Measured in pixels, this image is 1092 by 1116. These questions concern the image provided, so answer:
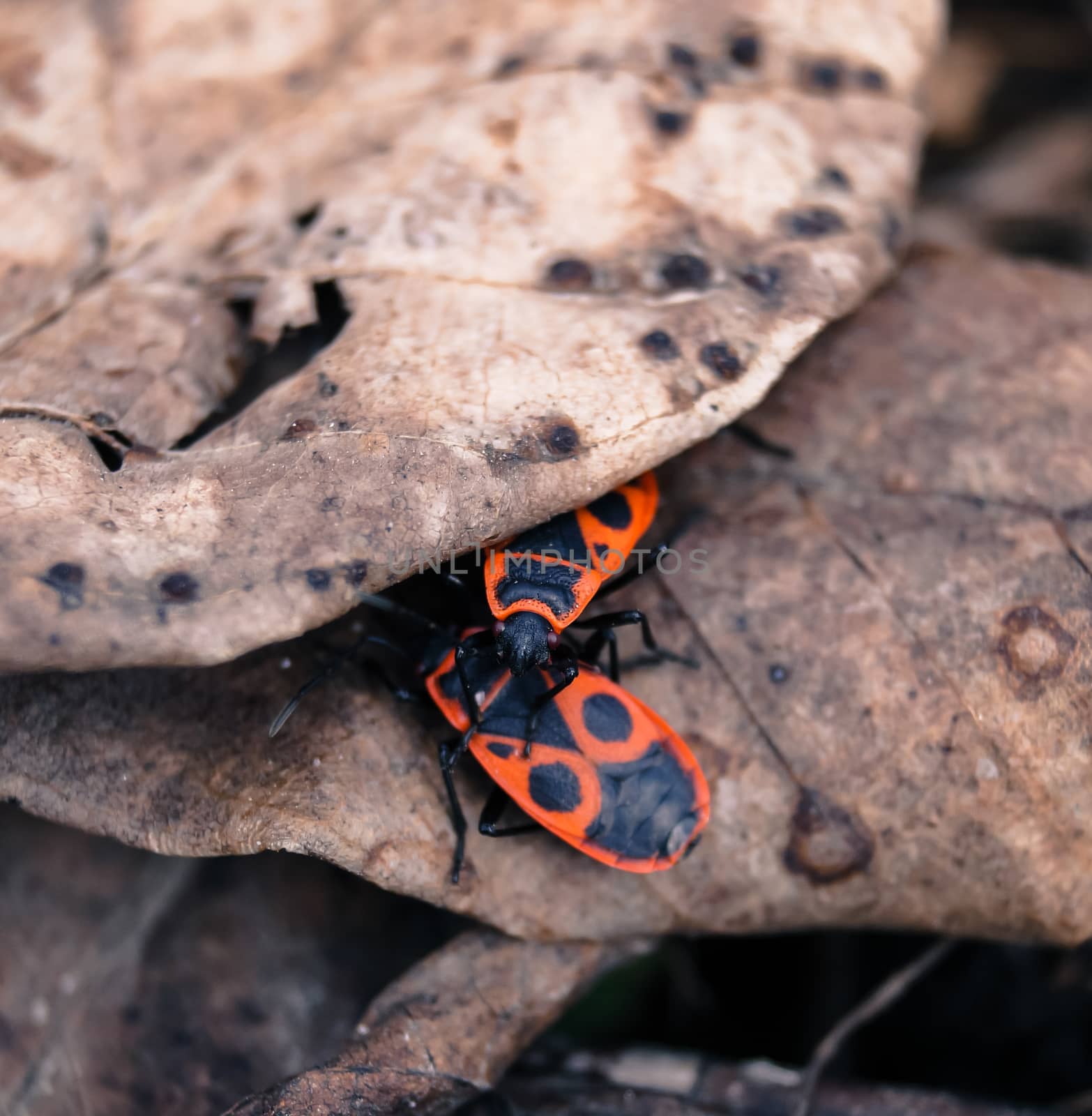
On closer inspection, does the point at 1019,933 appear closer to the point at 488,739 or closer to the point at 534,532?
the point at 488,739

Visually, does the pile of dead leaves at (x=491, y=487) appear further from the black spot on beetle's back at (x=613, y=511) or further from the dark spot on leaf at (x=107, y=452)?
the black spot on beetle's back at (x=613, y=511)

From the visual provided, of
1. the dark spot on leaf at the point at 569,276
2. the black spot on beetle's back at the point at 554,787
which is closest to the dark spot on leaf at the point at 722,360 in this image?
the dark spot on leaf at the point at 569,276

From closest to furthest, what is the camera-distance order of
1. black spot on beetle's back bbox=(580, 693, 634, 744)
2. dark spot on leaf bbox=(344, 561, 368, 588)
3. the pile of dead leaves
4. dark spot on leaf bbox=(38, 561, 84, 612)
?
dark spot on leaf bbox=(38, 561, 84, 612) < dark spot on leaf bbox=(344, 561, 368, 588) < the pile of dead leaves < black spot on beetle's back bbox=(580, 693, 634, 744)

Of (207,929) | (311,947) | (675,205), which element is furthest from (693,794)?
(675,205)

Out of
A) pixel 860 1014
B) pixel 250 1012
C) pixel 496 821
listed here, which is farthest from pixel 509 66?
pixel 860 1014

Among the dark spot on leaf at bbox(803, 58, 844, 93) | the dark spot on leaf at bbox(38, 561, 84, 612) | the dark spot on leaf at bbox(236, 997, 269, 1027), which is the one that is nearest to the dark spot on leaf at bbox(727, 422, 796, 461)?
the dark spot on leaf at bbox(803, 58, 844, 93)

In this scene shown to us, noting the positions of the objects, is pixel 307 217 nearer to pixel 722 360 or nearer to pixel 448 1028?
pixel 722 360

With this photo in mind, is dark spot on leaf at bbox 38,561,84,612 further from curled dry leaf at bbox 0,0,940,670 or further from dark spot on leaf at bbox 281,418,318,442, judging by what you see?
dark spot on leaf at bbox 281,418,318,442
